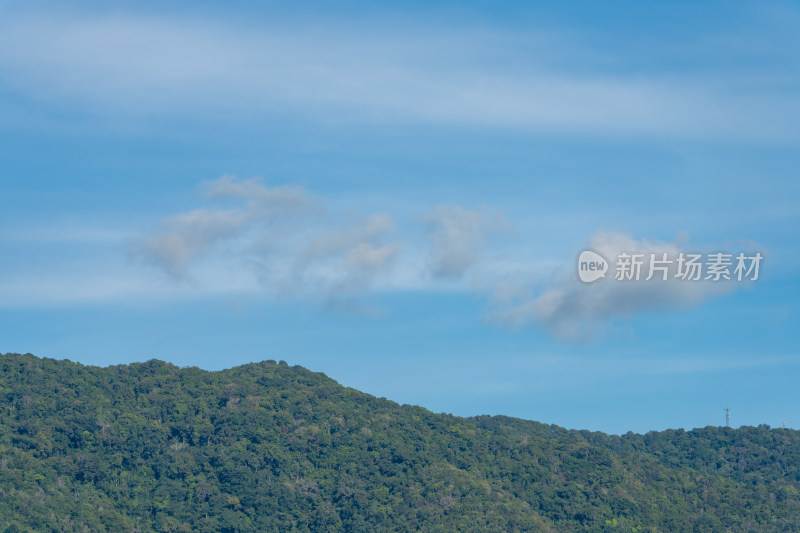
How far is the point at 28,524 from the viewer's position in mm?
113312

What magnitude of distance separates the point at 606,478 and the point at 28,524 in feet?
219

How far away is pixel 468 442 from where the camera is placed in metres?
147

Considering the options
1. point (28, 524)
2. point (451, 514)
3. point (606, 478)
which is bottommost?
point (28, 524)

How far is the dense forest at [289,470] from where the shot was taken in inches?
5002

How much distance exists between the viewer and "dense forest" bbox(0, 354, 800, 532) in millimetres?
127062

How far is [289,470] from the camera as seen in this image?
136750mm

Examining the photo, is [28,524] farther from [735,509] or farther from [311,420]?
[735,509]

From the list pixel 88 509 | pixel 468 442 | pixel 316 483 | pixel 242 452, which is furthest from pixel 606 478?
pixel 88 509

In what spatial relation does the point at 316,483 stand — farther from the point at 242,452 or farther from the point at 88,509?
the point at 88,509

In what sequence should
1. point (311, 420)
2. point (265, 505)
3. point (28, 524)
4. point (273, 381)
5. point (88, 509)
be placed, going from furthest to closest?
1. point (273, 381)
2. point (311, 420)
3. point (265, 505)
4. point (88, 509)
5. point (28, 524)

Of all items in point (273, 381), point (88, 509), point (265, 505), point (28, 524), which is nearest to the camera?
point (28, 524)

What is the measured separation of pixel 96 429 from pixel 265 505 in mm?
22776

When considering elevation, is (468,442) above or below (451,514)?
above

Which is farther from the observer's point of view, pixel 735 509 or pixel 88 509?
pixel 735 509
